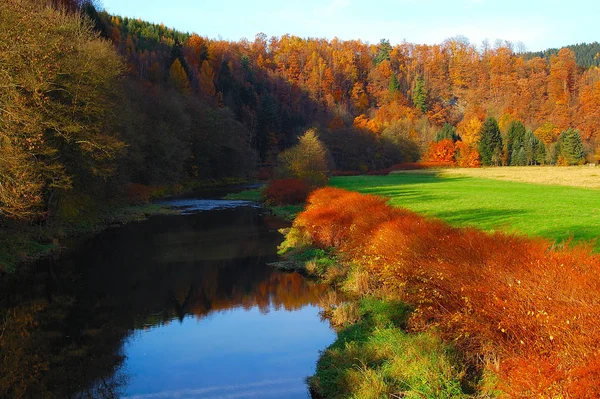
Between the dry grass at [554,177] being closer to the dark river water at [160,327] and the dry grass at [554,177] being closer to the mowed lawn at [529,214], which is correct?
the mowed lawn at [529,214]

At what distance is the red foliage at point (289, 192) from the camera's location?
41281 mm

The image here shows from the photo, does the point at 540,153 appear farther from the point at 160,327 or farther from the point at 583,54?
the point at 160,327

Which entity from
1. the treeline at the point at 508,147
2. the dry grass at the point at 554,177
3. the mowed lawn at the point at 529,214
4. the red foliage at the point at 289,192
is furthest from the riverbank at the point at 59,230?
the treeline at the point at 508,147

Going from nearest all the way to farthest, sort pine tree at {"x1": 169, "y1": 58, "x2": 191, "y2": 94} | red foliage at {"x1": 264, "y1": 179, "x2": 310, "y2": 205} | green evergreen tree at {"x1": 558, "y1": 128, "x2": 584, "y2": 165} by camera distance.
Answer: red foliage at {"x1": 264, "y1": 179, "x2": 310, "y2": 205}
pine tree at {"x1": 169, "y1": 58, "x2": 191, "y2": 94}
green evergreen tree at {"x1": 558, "y1": 128, "x2": 584, "y2": 165}

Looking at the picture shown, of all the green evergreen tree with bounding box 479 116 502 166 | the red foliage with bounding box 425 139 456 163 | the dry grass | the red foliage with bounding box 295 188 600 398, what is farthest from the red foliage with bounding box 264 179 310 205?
the green evergreen tree with bounding box 479 116 502 166

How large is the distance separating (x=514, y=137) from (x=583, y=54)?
79911 millimetres

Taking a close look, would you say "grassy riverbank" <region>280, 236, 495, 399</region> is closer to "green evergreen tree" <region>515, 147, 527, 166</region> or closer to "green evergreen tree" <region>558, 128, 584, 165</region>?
"green evergreen tree" <region>558, 128, 584, 165</region>

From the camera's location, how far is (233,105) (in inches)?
3944

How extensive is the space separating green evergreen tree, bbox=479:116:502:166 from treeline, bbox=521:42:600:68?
5524cm

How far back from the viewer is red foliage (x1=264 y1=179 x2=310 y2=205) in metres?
41.3

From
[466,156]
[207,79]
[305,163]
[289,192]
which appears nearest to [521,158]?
[466,156]

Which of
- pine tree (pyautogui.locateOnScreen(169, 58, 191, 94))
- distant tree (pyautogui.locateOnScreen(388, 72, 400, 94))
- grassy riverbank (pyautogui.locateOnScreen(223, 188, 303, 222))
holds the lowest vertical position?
grassy riverbank (pyautogui.locateOnScreen(223, 188, 303, 222))

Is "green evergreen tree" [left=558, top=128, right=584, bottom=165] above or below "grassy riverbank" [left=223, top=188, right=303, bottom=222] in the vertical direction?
above

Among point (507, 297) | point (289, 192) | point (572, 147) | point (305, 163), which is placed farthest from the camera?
point (572, 147)
